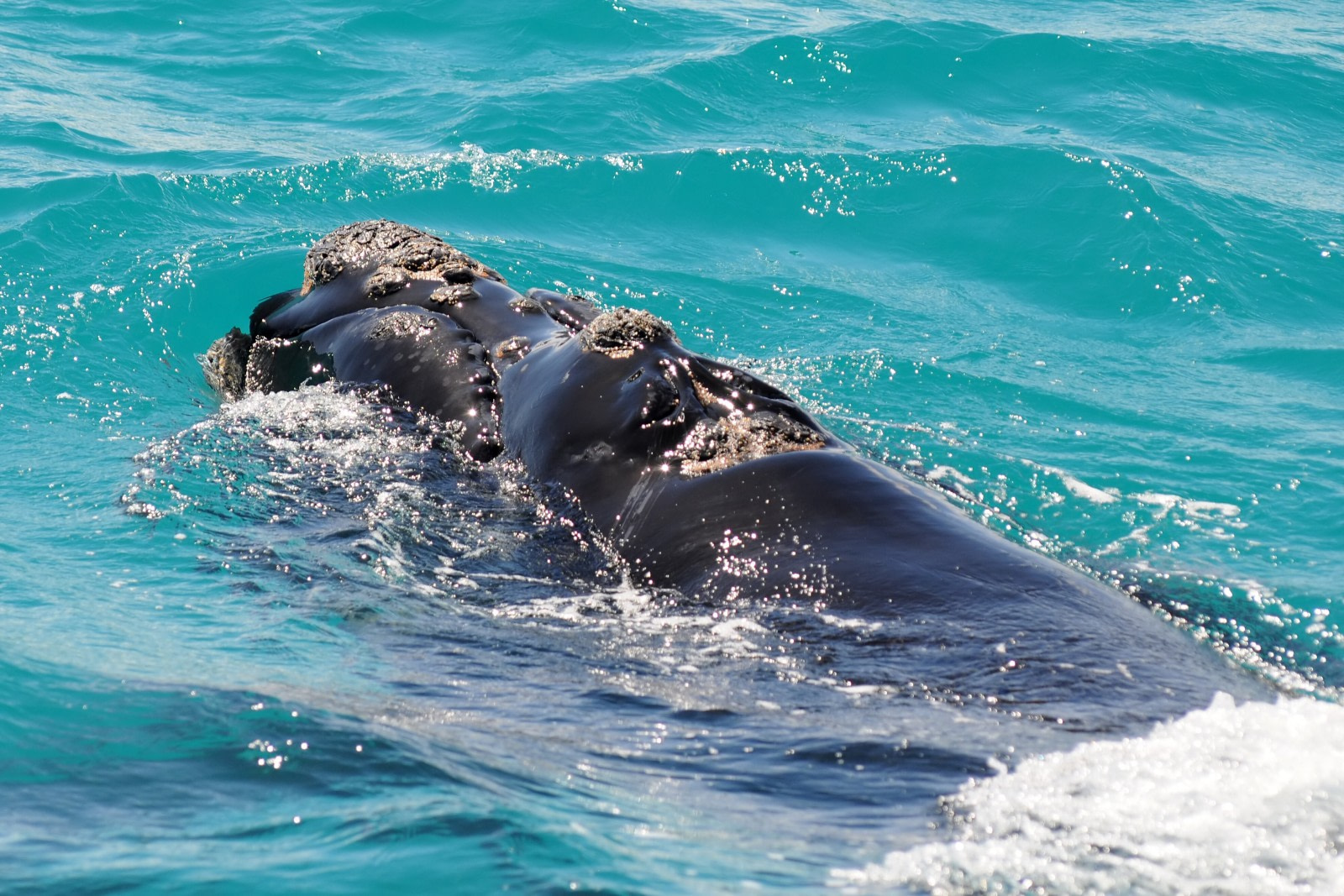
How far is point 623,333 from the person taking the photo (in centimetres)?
1001

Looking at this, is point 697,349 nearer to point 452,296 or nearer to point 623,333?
point 452,296

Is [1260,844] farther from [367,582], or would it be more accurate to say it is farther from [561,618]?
[367,582]

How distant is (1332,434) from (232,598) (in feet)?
37.5

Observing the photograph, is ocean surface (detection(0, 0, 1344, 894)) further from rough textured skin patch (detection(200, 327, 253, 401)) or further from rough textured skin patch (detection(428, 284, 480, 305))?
rough textured skin patch (detection(428, 284, 480, 305))

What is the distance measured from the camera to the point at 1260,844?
16.7 feet

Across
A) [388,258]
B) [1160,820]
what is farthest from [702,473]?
[388,258]

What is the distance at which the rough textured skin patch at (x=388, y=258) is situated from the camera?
12.2 m

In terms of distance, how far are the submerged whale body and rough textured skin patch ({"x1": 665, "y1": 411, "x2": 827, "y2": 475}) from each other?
0.05 ft

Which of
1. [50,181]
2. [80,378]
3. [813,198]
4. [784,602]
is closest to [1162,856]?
[784,602]

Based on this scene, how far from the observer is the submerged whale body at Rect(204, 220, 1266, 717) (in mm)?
7328

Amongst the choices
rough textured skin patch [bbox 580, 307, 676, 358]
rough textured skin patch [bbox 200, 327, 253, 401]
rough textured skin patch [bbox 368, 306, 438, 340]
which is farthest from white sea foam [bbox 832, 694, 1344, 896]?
rough textured skin patch [bbox 200, 327, 253, 401]

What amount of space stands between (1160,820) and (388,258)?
8.97 meters

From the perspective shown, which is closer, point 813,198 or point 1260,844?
point 1260,844

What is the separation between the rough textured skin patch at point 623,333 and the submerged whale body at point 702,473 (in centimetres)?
2
